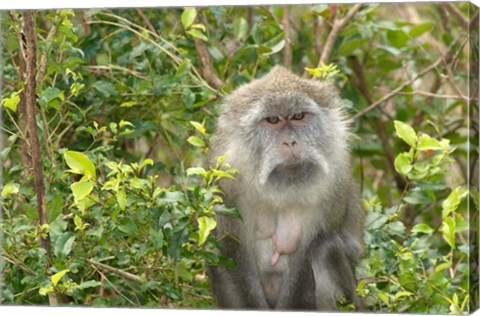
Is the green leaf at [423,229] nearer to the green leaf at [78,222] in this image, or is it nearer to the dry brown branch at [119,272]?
the dry brown branch at [119,272]

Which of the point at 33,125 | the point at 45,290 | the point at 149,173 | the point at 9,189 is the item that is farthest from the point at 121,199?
the point at 149,173

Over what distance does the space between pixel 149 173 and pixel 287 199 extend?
1.39m

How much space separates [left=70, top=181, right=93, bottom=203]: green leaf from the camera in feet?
18.8

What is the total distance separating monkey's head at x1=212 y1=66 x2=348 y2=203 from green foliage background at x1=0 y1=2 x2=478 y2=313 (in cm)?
25

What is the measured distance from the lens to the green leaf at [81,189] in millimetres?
5719

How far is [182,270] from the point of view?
6332mm

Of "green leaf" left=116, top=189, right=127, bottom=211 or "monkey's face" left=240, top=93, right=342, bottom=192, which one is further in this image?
"monkey's face" left=240, top=93, right=342, bottom=192

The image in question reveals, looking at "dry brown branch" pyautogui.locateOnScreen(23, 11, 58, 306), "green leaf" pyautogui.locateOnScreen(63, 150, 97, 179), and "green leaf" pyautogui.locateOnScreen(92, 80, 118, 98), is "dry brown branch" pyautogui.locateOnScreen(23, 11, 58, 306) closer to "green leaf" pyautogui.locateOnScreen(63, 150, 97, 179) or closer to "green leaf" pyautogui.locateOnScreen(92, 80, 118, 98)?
"green leaf" pyautogui.locateOnScreen(63, 150, 97, 179)

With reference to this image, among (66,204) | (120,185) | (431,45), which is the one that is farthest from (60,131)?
(431,45)

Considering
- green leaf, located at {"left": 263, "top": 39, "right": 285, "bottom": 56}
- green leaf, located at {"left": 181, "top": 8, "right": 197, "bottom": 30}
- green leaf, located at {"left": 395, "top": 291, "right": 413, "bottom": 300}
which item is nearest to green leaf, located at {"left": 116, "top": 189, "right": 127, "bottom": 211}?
green leaf, located at {"left": 181, "top": 8, "right": 197, "bottom": 30}

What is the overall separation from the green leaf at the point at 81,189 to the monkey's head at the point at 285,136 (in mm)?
1025

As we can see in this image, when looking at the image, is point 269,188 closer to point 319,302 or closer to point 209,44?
point 319,302

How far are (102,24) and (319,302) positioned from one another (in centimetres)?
254

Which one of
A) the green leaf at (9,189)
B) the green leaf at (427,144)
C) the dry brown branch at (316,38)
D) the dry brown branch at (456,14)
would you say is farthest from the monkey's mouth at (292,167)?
the dry brown branch at (316,38)
